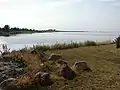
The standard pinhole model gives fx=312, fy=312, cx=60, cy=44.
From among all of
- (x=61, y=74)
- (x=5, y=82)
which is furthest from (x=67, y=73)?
(x=5, y=82)

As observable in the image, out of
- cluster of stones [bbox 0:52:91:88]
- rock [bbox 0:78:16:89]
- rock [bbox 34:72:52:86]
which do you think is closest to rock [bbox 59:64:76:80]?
cluster of stones [bbox 0:52:91:88]

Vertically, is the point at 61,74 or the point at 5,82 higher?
the point at 61,74

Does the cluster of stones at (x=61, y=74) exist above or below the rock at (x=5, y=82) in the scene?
above

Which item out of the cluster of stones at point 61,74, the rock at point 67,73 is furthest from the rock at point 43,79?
the rock at point 67,73

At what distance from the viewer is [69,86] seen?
334 inches

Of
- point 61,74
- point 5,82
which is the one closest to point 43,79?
point 61,74

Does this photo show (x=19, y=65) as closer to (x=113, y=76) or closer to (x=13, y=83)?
(x=13, y=83)

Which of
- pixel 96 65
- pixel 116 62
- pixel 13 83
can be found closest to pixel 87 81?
pixel 13 83

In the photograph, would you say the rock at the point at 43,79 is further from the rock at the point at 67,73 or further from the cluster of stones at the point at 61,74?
the rock at the point at 67,73

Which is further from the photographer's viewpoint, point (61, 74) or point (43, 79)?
point (61, 74)

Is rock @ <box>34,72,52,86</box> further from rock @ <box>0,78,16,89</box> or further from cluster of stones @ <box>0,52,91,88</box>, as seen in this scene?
rock @ <box>0,78,16,89</box>

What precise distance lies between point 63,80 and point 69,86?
0.62 m

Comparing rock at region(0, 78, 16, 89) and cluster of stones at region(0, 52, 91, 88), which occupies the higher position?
cluster of stones at region(0, 52, 91, 88)

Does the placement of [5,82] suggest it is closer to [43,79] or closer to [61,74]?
[43,79]
